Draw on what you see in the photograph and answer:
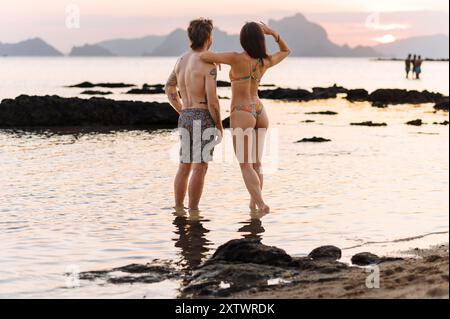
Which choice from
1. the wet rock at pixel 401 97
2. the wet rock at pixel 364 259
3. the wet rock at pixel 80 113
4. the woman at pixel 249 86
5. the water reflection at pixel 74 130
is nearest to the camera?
the wet rock at pixel 364 259

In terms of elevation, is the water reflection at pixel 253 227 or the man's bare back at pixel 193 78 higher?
the man's bare back at pixel 193 78

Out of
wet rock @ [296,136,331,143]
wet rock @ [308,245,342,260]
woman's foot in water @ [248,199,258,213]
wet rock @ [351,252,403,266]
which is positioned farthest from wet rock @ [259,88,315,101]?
wet rock @ [351,252,403,266]

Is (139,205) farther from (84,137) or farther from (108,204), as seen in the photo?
(84,137)

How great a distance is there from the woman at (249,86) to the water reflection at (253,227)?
417 millimetres

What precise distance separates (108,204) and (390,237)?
4157mm

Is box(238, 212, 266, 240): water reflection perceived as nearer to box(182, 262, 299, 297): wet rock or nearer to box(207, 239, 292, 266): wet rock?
box(207, 239, 292, 266): wet rock

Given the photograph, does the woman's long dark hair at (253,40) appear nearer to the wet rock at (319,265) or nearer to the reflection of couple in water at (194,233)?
the reflection of couple in water at (194,233)

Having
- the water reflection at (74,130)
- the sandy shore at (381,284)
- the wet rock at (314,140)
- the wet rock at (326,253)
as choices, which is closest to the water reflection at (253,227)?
the wet rock at (326,253)

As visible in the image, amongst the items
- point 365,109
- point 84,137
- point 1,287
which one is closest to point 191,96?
point 1,287

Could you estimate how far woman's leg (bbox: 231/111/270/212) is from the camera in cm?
948

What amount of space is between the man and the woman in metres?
0.19

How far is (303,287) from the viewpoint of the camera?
636 centimetres

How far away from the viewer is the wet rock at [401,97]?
4044 cm

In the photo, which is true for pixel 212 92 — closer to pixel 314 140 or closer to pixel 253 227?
pixel 253 227
